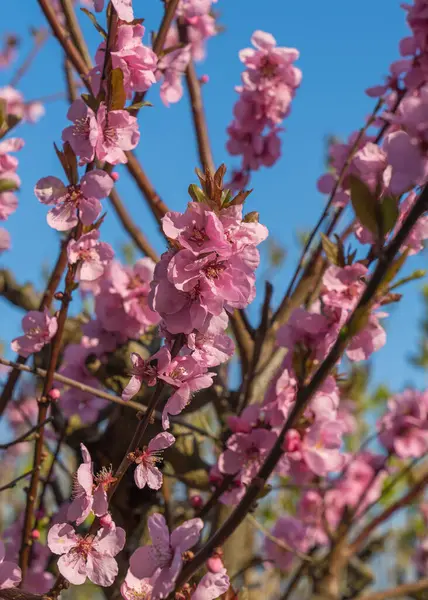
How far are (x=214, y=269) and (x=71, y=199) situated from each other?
0.40 meters

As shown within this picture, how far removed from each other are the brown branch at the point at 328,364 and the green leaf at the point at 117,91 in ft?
1.76

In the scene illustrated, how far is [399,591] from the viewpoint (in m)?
2.07

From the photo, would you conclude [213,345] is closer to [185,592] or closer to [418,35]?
[185,592]

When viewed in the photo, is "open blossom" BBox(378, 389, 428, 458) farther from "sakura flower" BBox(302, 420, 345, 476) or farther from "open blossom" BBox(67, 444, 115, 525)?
"open blossom" BBox(67, 444, 115, 525)

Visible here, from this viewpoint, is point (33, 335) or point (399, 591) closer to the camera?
point (33, 335)

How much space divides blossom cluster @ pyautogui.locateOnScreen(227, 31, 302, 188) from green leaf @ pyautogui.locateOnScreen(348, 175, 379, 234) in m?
1.15

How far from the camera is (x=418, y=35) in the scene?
4.71 feet

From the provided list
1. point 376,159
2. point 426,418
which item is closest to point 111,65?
point 376,159

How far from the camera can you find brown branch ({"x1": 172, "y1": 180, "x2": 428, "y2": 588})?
2.41ft

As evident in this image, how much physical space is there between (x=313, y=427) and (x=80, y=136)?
70 centimetres

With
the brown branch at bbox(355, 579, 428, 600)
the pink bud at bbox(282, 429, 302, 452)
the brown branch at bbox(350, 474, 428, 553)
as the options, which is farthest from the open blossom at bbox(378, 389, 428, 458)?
the pink bud at bbox(282, 429, 302, 452)

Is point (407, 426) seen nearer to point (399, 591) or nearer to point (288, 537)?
point (399, 591)

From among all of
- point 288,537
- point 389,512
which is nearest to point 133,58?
point 389,512

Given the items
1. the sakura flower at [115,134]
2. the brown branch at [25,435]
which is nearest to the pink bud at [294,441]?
the brown branch at [25,435]
